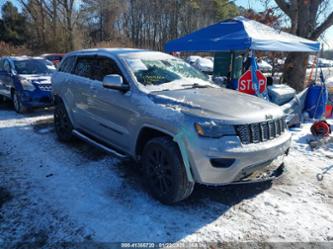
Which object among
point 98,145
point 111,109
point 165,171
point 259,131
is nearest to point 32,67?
point 98,145

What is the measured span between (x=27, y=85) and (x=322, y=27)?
34.5ft

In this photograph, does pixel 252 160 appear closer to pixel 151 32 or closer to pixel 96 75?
pixel 96 75

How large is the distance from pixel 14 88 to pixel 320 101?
27.3ft

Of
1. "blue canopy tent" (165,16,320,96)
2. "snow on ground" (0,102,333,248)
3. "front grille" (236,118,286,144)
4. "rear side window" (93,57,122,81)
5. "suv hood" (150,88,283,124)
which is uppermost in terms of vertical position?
"blue canopy tent" (165,16,320,96)

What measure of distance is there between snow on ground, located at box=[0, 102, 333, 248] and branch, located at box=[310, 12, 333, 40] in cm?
825

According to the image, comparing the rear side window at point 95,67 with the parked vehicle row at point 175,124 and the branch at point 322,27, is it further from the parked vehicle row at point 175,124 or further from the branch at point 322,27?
the branch at point 322,27

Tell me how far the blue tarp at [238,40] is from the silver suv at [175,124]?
232cm

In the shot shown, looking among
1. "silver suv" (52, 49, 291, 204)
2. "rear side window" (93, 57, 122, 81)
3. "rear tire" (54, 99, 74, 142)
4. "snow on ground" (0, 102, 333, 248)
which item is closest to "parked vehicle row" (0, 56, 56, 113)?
"rear tire" (54, 99, 74, 142)

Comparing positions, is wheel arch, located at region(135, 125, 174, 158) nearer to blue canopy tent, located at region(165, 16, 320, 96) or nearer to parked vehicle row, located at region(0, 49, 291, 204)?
parked vehicle row, located at region(0, 49, 291, 204)

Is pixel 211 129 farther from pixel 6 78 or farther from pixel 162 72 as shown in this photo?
pixel 6 78

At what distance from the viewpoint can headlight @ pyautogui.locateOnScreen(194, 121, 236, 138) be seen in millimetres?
3176

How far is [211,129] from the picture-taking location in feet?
10.4

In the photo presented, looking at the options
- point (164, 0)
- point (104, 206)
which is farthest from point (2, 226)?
point (164, 0)

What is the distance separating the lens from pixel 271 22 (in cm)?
1267
